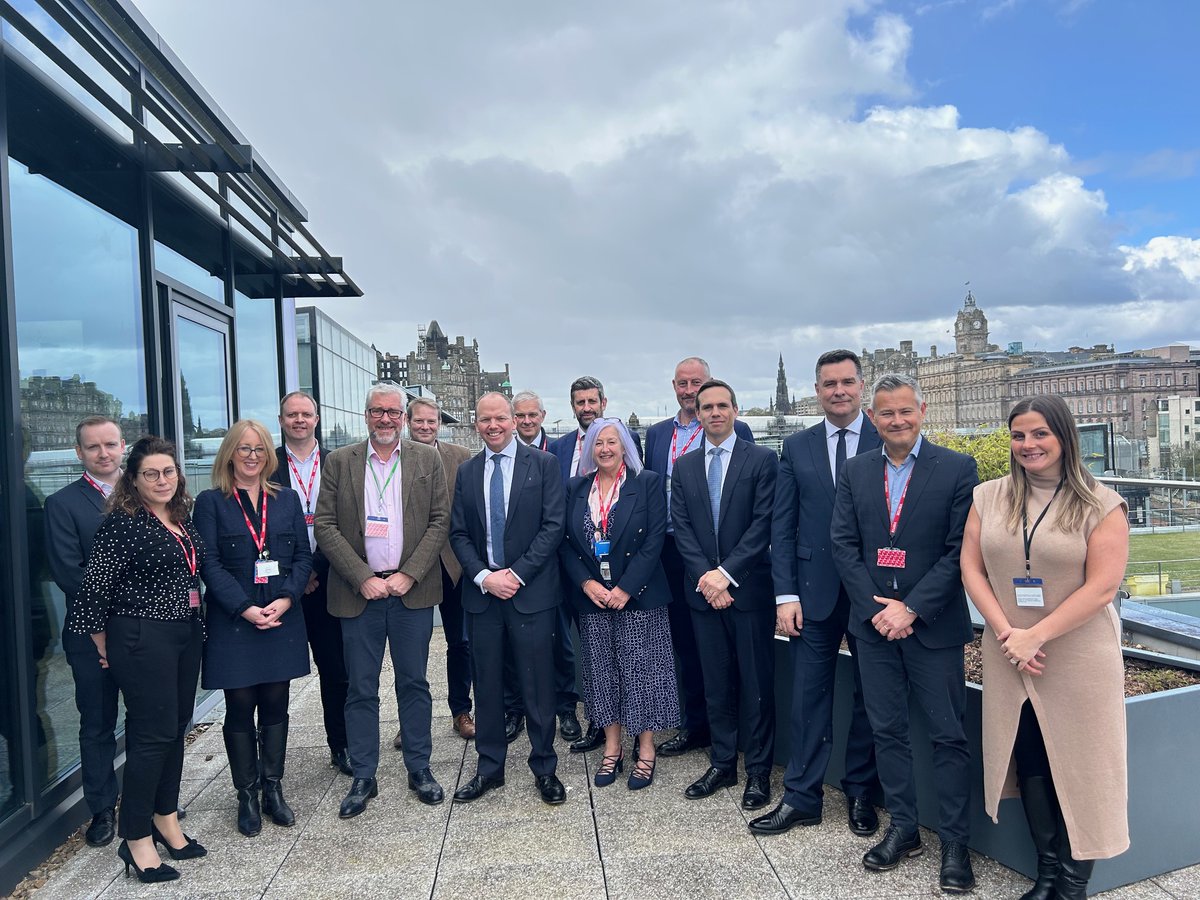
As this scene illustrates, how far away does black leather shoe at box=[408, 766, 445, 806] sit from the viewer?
3.98 metres

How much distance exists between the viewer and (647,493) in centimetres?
408

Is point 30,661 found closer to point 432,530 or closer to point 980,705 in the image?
point 432,530

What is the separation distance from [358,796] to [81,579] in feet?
5.35

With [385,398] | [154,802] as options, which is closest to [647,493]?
[385,398]

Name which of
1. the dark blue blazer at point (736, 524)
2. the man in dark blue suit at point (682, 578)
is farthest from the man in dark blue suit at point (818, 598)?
the man in dark blue suit at point (682, 578)

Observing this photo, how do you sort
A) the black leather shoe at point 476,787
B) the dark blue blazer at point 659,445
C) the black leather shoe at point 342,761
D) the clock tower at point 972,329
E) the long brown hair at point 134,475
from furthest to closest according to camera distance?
the clock tower at point 972,329
the dark blue blazer at point 659,445
the black leather shoe at point 342,761
the black leather shoe at point 476,787
the long brown hair at point 134,475

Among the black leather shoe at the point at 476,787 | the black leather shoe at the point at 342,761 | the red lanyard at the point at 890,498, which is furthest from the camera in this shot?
the black leather shoe at the point at 342,761

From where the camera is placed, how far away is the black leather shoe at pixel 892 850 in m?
3.17

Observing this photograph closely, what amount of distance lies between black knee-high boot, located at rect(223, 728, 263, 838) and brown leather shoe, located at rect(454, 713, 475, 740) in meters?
1.37

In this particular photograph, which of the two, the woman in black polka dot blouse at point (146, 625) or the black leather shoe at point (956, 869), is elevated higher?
the woman in black polka dot blouse at point (146, 625)

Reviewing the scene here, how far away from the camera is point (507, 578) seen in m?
3.95

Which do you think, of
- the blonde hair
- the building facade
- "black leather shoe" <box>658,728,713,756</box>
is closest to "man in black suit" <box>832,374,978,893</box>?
"black leather shoe" <box>658,728,713,756</box>

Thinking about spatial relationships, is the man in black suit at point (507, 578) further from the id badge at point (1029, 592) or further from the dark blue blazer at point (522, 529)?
the id badge at point (1029, 592)

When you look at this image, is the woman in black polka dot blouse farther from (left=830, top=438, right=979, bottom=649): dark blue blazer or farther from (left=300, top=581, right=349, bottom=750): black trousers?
(left=830, top=438, right=979, bottom=649): dark blue blazer
